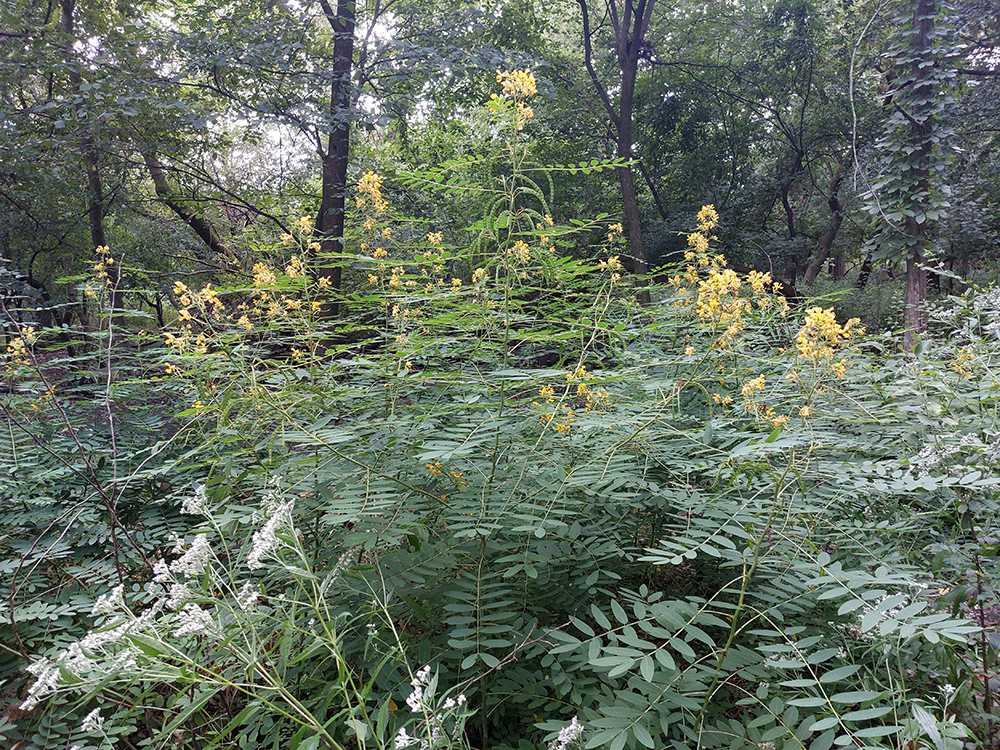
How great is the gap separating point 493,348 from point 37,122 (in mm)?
8030

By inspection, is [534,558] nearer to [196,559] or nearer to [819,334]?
[196,559]

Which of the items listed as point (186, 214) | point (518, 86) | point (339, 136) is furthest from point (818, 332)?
point (186, 214)

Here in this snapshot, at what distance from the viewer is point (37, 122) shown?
670 cm

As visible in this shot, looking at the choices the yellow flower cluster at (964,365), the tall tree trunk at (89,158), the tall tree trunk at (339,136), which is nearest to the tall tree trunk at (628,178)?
the tall tree trunk at (339,136)

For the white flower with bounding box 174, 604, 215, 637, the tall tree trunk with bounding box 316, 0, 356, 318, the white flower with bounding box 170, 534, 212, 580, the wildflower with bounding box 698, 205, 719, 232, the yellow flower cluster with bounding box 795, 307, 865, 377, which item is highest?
the tall tree trunk with bounding box 316, 0, 356, 318

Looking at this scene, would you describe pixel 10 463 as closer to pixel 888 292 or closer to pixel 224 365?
pixel 224 365

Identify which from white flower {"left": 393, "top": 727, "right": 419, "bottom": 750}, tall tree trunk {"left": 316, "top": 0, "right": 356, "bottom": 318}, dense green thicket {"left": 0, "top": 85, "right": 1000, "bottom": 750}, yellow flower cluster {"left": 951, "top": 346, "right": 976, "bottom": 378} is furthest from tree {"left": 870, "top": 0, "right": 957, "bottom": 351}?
white flower {"left": 393, "top": 727, "right": 419, "bottom": 750}

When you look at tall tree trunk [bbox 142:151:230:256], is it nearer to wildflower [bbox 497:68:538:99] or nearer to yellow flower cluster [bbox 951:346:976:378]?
wildflower [bbox 497:68:538:99]

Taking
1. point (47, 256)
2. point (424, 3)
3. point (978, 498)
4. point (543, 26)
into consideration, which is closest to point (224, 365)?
point (978, 498)

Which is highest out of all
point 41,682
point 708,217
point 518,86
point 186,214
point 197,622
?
point 518,86

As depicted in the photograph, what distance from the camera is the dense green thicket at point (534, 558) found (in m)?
1.13

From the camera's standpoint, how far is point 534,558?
4.91 ft

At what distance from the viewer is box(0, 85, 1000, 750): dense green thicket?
44.6 inches

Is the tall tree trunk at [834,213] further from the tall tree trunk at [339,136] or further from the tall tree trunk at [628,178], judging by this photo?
the tall tree trunk at [339,136]
